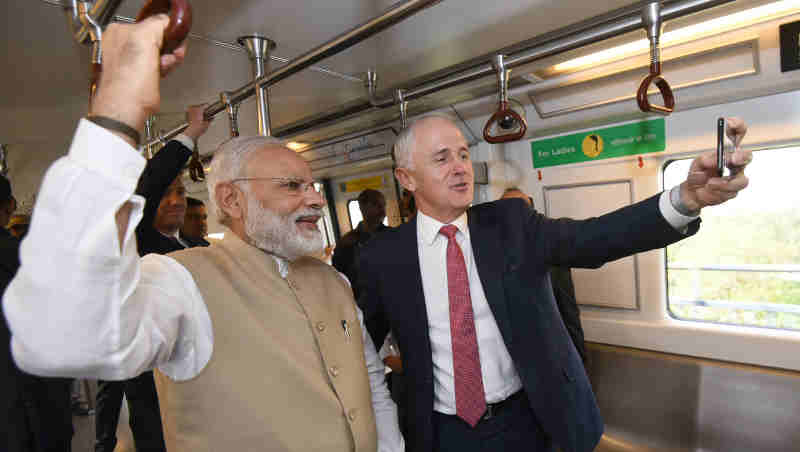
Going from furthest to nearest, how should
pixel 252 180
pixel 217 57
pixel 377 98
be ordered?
1. pixel 217 57
2. pixel 377 98
3. pixel 252 180

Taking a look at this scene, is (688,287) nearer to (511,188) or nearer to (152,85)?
(511,188)

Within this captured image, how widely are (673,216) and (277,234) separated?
130cm

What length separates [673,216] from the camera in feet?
4.37

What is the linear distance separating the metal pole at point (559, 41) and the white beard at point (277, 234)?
94 cm

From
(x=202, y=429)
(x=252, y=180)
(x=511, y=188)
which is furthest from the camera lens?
(x=511, y=188)

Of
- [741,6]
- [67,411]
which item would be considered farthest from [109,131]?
[741,6]

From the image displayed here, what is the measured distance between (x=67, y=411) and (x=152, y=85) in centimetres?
209

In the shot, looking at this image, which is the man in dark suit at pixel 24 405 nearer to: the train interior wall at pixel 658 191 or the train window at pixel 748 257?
the train interior wall at pixel 658 191

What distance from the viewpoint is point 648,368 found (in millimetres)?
3211

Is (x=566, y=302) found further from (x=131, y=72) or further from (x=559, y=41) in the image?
(x=131, y=72)

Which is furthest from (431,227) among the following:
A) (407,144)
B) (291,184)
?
(291,184)

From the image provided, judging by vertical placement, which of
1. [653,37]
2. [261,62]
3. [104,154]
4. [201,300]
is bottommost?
[201,300]

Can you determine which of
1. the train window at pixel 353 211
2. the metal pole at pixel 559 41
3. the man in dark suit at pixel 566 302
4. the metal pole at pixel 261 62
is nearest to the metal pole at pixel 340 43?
the metal pole at pixel 261 62

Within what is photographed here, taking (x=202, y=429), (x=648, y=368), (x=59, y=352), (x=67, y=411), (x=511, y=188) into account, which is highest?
(x=511, y=188)
